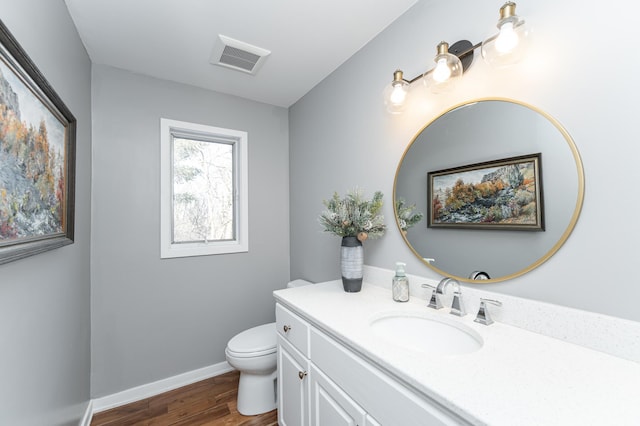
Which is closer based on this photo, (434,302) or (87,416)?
(434,302)

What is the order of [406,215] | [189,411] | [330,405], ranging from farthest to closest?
[189,411], [406,215], [330,405]

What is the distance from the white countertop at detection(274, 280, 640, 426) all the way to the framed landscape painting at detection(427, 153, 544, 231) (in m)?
0.41

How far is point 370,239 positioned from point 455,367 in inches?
38.4

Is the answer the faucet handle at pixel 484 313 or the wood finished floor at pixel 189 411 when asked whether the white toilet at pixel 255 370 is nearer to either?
the wood finished floor at pixel 189 411

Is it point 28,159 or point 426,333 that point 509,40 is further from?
point 28,159

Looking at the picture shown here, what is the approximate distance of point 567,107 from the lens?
907mm

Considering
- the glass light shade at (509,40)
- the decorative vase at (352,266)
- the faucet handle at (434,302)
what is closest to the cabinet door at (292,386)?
the decorative vase at (352,266)

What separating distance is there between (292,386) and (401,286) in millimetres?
746

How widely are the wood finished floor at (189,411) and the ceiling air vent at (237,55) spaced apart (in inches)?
91.6

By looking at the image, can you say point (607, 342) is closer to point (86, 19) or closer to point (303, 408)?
point (303, 408)

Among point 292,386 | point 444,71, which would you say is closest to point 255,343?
point 292,386

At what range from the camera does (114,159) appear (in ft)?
6.19

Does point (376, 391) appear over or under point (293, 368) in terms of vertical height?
over

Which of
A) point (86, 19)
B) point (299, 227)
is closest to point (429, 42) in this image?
point (299, 227)
